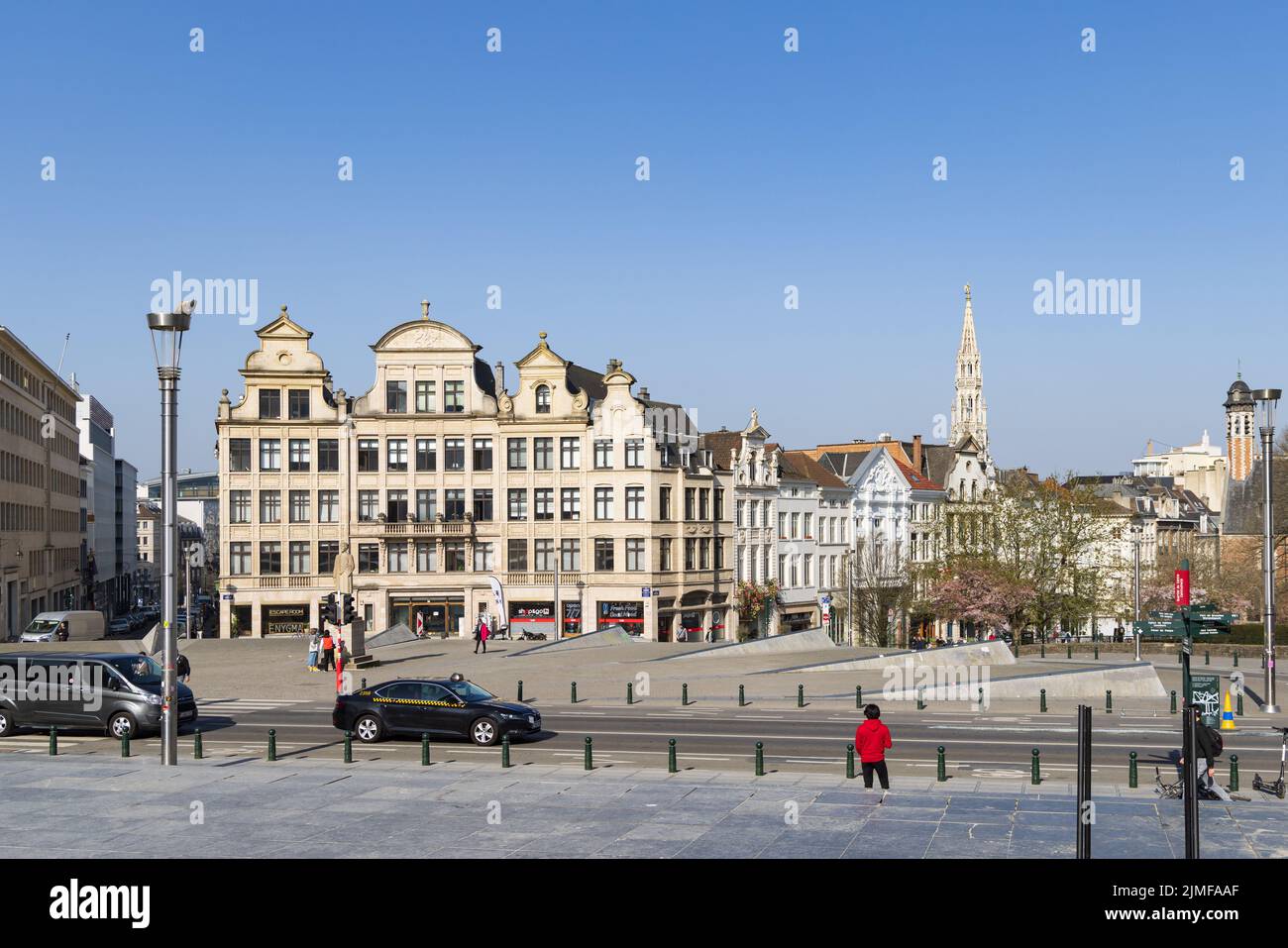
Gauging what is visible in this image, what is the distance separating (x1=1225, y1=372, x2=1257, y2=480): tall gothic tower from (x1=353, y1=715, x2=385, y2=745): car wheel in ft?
434

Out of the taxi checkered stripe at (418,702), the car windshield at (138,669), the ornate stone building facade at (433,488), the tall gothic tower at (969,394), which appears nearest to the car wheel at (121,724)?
the car windshield at (138,669)

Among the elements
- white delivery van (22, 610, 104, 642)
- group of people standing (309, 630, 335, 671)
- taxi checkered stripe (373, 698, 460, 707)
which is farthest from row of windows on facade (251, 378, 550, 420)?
taxi checkered stripe (373, 698, 460, 707)

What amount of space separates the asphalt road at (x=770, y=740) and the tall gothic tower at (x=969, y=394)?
109313 mm

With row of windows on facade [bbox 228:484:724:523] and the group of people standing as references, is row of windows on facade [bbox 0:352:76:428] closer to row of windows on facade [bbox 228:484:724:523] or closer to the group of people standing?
row of windows on facade [bbox 228:484:724:523]

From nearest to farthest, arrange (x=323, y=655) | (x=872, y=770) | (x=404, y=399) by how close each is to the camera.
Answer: (x=872, y=770) → (x=323, y=655) → (x=404, y=399)

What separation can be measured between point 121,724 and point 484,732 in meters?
8.51

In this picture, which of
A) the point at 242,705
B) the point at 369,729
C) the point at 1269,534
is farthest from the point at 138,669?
the point at 1269,534

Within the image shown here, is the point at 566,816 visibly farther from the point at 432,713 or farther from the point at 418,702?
the point at 418,702

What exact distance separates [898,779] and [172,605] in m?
13.5

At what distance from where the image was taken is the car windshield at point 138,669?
101 feet

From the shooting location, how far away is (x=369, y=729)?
30.0m
